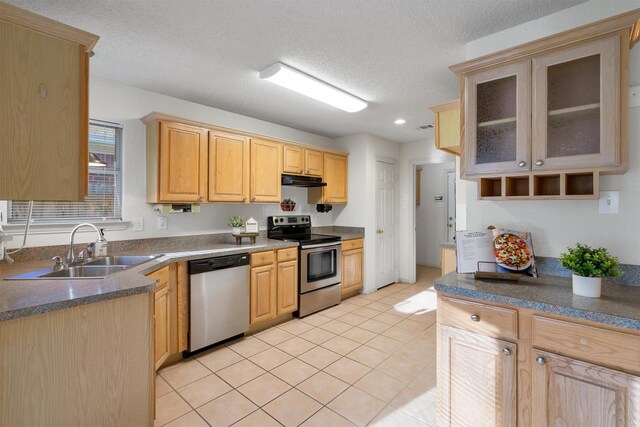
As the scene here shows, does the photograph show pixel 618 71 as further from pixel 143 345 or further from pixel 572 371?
pixel 143 345

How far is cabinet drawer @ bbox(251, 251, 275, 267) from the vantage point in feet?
9.94

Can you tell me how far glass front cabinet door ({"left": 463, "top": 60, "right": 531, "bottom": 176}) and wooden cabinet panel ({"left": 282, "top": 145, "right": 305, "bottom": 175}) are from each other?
91.6 inches

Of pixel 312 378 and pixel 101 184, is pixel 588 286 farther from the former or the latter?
pixel 101 184

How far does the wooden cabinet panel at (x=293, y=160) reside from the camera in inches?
147

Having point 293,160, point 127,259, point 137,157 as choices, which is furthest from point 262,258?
point 137,157

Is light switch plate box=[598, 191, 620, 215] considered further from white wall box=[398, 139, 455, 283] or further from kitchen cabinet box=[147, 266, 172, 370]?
white wall box=[398, 139, 455, 283]

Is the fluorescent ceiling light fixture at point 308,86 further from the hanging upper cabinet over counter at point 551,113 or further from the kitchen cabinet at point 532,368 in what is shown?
the kitchen cabinet at point 532,368

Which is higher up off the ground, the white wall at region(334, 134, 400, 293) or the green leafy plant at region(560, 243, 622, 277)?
the white wall at region(334, 134, 400, 293)

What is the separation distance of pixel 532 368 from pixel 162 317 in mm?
2408

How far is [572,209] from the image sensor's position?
173cm

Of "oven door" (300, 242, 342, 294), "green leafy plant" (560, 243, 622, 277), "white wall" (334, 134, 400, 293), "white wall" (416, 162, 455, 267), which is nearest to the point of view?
"green leafy plant" (560, 243, 622, 277)

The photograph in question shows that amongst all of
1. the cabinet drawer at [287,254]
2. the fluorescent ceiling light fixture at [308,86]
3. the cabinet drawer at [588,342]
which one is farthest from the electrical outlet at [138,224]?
the cabinet drawer at [588,342]

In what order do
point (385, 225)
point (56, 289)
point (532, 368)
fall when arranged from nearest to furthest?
point (532, 368), point (56, 289), point (385, 225)

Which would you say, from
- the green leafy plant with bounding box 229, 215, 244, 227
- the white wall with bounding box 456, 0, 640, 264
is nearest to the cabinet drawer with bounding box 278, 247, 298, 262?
the green leafy plant with bounding box 229, 215, 244, 227
